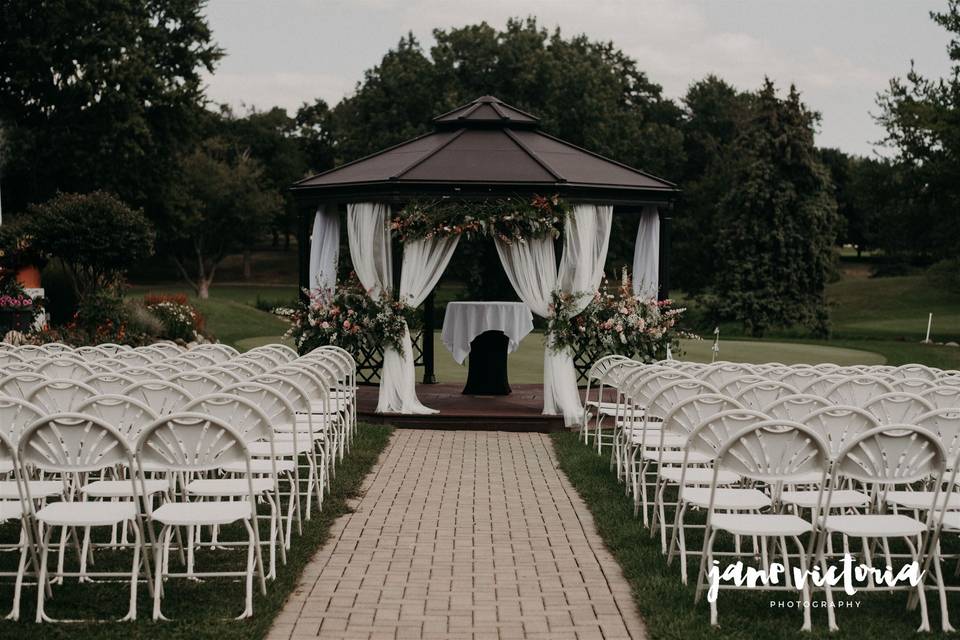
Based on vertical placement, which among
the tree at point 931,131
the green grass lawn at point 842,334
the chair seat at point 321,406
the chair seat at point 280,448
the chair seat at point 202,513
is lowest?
the green grass lawn at point 842,334

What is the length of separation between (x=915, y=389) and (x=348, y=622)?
16.1 ft

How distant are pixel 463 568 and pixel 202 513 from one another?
1689 millimetres

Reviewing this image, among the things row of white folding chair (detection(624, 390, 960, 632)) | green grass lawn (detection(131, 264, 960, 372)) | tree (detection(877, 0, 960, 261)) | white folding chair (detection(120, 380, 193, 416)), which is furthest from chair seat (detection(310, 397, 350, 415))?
tree (detection(877, 0, 960, 261))

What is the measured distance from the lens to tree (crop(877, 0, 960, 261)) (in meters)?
29.8

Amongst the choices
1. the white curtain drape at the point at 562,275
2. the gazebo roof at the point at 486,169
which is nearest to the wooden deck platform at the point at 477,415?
the white curtain drape at the point at 562,275

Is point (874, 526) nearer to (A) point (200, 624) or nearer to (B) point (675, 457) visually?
(B) point (675, 457)

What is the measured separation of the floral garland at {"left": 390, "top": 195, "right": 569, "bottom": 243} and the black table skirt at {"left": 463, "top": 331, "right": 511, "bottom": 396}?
8.21 ft

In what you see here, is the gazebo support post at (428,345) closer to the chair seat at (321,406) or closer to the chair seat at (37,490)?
the chair seat at (321,406)

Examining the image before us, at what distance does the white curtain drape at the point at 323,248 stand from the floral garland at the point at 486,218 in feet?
6.00

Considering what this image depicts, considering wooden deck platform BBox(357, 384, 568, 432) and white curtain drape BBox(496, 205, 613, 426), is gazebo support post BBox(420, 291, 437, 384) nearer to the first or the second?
wooden deck platform BBox(357, 384, 568, 432)

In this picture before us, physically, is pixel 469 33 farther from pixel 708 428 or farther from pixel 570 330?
pixel 708 428

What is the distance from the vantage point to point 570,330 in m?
13.7

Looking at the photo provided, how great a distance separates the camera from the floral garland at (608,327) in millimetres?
13625

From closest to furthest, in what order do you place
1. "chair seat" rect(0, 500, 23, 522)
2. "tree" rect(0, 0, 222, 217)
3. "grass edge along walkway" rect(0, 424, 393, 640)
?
"grass edge along walkway" rect(0, 424, 393, 640)
"chair seat" rect(0, 500, 23, 522)
"tree" rect(0, 0, 222, 217)
